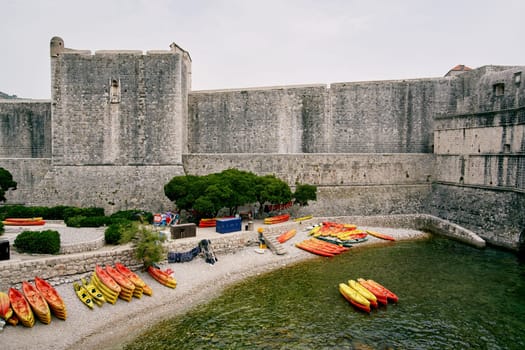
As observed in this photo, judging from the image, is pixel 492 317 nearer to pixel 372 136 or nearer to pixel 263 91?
pixel 372 136

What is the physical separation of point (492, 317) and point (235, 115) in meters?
17.9

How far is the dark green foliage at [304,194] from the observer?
2066 cm

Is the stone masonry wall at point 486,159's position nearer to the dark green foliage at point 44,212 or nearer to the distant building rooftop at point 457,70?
the distant building rooftop at point 457,70

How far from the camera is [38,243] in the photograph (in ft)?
41.1

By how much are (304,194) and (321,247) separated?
3.80 m

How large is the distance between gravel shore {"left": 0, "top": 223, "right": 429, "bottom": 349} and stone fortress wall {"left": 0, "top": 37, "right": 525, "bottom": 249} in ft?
21.8

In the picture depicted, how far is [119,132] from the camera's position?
2088 centimetres

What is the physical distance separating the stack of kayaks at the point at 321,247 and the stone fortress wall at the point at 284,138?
163 inches

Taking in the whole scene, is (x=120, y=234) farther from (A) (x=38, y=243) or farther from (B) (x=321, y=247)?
(B) (x=321, y=247)

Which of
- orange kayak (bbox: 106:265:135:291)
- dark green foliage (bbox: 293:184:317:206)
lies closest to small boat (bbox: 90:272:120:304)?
orange kayak (bbox: 106:265:135:291)

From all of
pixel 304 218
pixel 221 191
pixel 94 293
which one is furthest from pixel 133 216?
pixel 304 218

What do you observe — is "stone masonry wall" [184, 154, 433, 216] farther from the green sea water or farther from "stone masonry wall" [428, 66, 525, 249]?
the green sea water

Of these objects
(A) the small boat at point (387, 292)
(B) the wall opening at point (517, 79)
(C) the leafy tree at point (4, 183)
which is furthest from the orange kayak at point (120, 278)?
(B) the wall opening at point (517, 79)

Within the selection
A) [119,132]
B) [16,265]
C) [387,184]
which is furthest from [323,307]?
[119,132]
